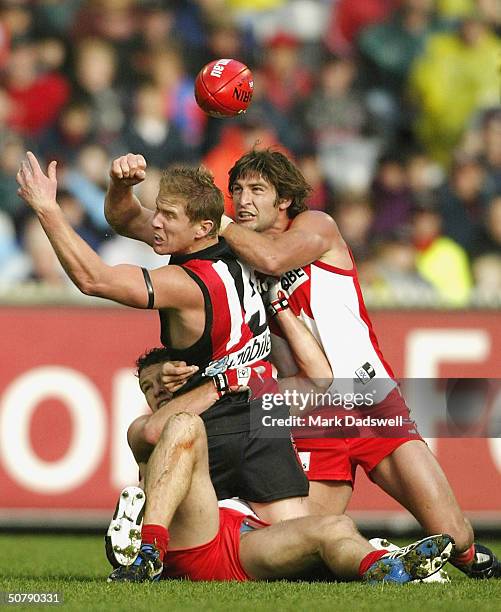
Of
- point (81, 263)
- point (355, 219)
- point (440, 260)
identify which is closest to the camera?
point (81, 263)

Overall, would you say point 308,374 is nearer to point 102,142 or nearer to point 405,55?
point 102,142

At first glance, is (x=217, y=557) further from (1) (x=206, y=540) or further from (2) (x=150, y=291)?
(2) (x=150, y=291)

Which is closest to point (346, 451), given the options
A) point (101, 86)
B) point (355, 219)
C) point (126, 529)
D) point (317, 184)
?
point (126, 529)

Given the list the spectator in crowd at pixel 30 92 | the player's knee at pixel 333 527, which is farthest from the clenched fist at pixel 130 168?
the spectator in crowd at pixel 30 92

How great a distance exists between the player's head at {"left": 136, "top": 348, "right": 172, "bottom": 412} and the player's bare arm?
2.37ft

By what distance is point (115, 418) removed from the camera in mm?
Result: 9969

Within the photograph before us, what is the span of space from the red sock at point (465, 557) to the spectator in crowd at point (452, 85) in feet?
21.8

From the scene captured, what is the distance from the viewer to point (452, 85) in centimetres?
1297

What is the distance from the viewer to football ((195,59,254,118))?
7086mm

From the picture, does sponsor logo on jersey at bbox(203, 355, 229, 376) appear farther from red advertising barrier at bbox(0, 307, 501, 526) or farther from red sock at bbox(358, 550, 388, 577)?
red advertising barrier at bbox(0, 307, 501, 526)

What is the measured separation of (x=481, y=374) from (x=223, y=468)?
3901 millimetres

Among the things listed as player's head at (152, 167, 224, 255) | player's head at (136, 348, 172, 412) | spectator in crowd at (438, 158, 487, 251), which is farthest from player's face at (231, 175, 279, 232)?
spectator in crowd at (438, 158, 487, 251)

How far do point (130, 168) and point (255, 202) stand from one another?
0.92 m

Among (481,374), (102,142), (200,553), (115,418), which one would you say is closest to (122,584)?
(200,553)
